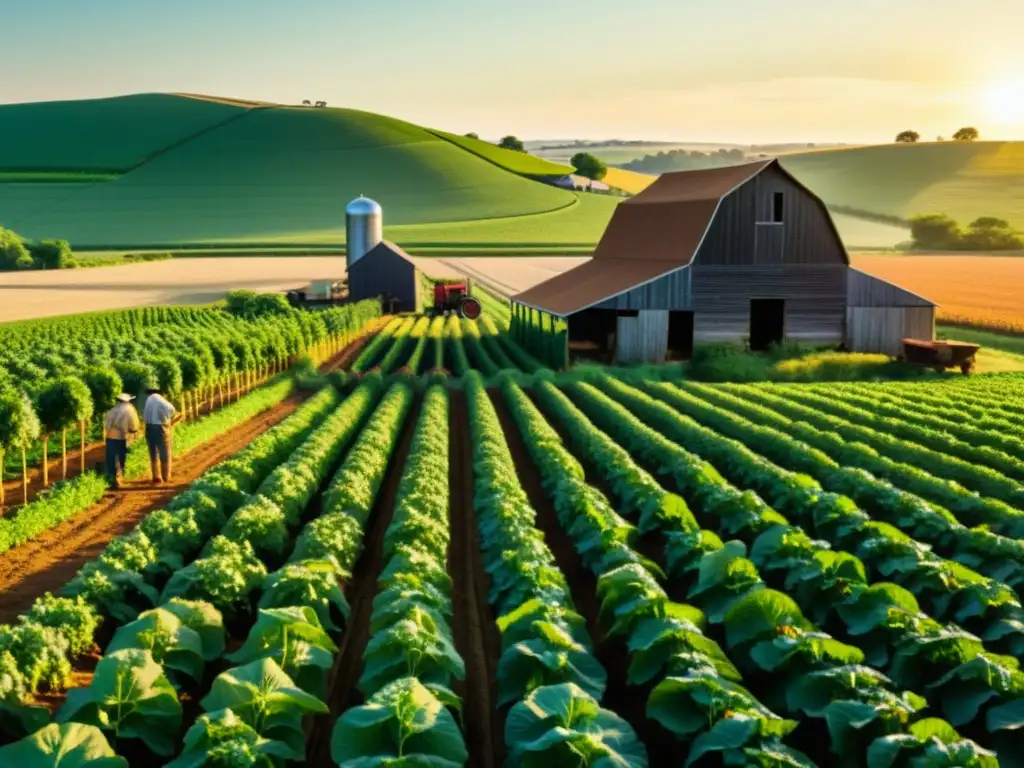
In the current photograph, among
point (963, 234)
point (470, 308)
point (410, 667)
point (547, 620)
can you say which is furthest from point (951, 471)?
point (963, 234)

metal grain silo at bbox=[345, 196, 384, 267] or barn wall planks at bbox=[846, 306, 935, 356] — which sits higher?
metal grain silo at bbox=[345, 196, 384, 267]

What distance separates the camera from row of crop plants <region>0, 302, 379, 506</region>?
841 inches

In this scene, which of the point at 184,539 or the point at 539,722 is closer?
the point at 539,722

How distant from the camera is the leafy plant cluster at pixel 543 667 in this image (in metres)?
7.21

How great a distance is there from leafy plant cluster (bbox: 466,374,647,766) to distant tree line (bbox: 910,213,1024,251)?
132418mm

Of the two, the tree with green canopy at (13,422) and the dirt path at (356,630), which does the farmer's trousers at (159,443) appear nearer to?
the tree with green canopy at (13,422)

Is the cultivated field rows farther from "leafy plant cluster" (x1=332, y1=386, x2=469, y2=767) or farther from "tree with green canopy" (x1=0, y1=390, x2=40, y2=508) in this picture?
"tree with green canopy" (x1=0, y1=390, x2=40, y2=508)

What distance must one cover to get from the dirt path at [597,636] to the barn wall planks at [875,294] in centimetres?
2261

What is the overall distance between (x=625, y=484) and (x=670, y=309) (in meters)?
22.8

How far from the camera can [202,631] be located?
10047 mm

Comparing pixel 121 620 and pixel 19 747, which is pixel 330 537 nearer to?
pixel 121 620

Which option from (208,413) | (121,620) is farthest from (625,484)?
(208,413)

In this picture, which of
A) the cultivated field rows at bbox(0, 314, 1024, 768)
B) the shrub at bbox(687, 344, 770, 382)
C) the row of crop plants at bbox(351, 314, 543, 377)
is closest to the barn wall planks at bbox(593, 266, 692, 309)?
the shrub at bbox(687, 344, 770, 382)

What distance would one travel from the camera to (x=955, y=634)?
30.3 ft
